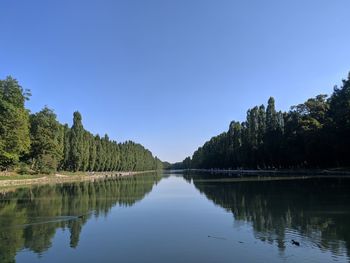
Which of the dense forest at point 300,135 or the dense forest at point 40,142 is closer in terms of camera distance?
the dense forest at point 40,142

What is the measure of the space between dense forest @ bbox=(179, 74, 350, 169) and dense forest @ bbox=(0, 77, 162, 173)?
40457 millimetres

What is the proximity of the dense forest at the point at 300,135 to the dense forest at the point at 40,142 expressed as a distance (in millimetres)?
40457

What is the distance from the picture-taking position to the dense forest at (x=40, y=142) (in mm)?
52344

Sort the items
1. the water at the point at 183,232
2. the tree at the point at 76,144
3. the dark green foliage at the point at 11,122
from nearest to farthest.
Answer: the water at the point at 183,232, the dark green foliage at the point at 11,122, the tree at the point at 76,144

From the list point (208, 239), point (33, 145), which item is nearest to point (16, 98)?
point (33, 145)

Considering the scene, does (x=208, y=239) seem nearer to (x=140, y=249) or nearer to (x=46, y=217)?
(x=140, y=249)

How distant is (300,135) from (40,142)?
47324 mm

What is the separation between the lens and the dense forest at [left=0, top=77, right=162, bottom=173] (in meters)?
52.3

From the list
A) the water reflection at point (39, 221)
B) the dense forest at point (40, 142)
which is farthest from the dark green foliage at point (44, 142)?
the water reflection at point (39, 221)

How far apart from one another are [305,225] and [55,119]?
64.2 m

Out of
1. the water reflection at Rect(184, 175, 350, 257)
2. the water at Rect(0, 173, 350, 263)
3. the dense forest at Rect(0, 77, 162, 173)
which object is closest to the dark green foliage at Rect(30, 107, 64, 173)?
the dense forest at Rect(0, 77, 162, 173)

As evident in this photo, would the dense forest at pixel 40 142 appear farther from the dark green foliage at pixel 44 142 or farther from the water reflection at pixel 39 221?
the water reflection at pixel 39 221

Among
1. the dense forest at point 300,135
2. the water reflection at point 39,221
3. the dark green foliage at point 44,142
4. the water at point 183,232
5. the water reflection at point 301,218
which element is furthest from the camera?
the dark green foliage at point 44,142

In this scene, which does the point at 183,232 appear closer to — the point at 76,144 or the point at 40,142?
the point at 40,142
